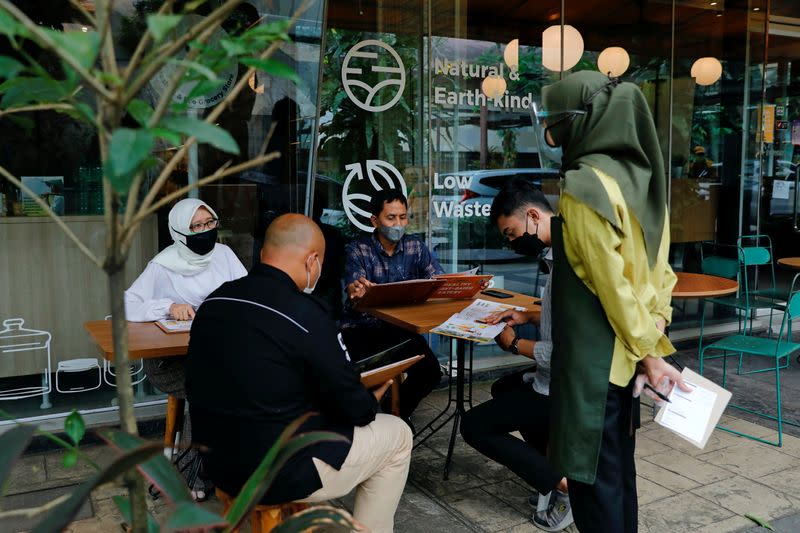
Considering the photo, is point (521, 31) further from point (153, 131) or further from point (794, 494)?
point (153, 131)

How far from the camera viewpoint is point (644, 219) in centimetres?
216

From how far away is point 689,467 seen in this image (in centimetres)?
376

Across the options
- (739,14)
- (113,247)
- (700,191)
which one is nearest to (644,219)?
(113,247)

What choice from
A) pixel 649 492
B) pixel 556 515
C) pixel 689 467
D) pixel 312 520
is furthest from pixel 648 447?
pixel 312 520

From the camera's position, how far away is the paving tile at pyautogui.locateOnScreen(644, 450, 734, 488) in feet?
11.9

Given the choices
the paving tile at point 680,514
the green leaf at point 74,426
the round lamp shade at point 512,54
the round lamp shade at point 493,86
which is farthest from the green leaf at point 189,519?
the round lamp shade at point 512,54

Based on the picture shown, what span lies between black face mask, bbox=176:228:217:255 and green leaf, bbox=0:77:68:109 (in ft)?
7.82

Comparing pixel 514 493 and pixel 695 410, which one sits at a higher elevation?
pixel 695 410

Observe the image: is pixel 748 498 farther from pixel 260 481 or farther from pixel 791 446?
pixel 260 481

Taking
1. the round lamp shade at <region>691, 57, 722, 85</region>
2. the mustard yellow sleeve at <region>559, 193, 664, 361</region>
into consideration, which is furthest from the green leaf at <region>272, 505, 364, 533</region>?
the round lamp shade at <region>691, 57, 722, 85</region>

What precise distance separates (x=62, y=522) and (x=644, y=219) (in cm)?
178

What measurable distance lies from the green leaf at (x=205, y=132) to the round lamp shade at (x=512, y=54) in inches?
196

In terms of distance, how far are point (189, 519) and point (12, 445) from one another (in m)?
0.30

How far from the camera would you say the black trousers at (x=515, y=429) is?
9.47 ft
